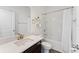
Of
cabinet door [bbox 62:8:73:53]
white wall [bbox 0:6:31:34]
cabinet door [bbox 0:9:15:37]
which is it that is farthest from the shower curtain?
cabinet door [bbox 0:9:15:37]

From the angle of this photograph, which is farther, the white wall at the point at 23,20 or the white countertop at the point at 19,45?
the white wall at the point at 23,20

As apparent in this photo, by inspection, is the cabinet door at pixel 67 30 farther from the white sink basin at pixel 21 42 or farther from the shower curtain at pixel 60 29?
the white sink basin at pixel 21 42

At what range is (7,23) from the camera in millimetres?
1063

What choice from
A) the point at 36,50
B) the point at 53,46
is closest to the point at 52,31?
the point at 53,46

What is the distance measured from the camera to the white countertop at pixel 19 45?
3.32 ft

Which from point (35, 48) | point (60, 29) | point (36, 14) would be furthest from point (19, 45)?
point (60, 29)

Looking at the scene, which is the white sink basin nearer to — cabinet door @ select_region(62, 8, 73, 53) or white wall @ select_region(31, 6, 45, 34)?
white wall @ select_region(31, 6, 45, 34)

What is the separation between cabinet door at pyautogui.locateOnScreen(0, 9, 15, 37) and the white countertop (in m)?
0.14

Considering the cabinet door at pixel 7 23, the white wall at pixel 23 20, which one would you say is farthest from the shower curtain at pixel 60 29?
the cabinet door at pixel 7 23

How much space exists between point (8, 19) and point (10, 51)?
1.43 ft

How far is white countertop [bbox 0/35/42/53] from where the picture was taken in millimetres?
1012

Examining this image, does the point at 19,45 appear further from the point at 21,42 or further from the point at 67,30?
the point at 67,30

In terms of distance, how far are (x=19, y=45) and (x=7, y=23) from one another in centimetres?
35

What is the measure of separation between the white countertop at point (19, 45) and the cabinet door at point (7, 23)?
14 cm
